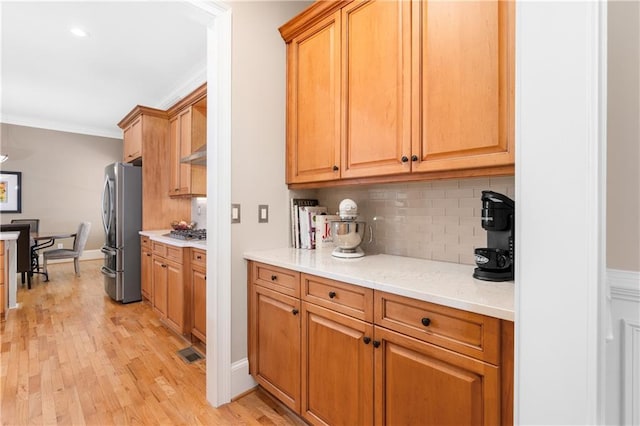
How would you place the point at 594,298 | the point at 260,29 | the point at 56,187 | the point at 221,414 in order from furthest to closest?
the point at 56,187
the point at 260,29
the point at 221,414
the point at 594,298

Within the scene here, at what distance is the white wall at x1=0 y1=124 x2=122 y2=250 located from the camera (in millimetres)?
5773

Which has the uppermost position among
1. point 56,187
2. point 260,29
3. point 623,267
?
point 260,29

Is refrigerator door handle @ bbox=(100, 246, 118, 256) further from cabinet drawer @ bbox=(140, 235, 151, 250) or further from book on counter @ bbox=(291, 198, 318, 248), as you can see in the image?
book on counter @ bbox=(291, 198, 318, 248)

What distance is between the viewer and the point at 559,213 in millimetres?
681

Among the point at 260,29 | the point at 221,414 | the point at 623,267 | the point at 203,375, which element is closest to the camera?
the point at 623,267

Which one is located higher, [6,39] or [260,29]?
[6,39]

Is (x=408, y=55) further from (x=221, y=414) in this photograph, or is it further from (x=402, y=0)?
(x=221, y=414)

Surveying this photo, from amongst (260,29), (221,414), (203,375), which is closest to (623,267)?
(221,414)

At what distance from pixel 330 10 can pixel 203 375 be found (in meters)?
2.46

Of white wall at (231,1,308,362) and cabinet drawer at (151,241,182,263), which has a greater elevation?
white wall at (231,1,308,362)

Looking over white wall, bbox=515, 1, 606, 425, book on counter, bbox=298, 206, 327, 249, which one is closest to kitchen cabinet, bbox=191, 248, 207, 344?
book on counter, bbox=298, 206, 327, 249

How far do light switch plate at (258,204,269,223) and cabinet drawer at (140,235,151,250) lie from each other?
2133 mm

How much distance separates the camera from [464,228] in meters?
1.57

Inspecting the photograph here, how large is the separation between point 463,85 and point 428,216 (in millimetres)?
701
